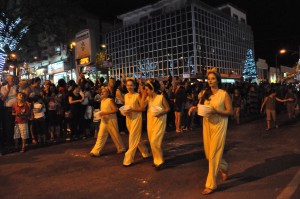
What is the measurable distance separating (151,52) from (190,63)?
9142 mm

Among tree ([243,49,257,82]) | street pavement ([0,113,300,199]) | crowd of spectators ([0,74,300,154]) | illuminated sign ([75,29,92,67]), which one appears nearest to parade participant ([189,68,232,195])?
street pavement ([0,113,300,199])

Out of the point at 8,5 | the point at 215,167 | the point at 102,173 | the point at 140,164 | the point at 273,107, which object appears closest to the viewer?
the point at 215,167

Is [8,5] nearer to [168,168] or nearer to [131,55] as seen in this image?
[168,168]

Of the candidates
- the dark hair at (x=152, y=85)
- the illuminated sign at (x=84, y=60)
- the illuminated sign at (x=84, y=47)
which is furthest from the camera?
the illuminated sign at (x=84, y=60)

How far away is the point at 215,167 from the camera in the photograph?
15.1ft

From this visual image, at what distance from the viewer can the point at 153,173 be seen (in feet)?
19.1

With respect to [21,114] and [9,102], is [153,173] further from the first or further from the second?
[9,102]

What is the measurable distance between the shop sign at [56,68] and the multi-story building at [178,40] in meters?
17.3

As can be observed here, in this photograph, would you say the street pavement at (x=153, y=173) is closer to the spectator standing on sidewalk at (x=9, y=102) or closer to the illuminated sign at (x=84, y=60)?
the spectator standing on sidewalk at (x=9, y=102)

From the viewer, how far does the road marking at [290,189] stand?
443cm

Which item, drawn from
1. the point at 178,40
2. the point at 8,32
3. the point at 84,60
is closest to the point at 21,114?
the point at 84,60

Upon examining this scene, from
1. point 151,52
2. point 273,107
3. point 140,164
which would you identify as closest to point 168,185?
point 140,164

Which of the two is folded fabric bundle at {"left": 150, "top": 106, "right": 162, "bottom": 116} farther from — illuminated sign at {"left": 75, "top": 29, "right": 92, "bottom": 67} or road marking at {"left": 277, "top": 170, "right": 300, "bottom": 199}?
illuminated sign at {"left": 75, "top": 29, "right": 92, "bottom": 67}

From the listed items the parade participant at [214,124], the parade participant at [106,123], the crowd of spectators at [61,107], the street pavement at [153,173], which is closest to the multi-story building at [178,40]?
the crowd of spectators at [61,107]
